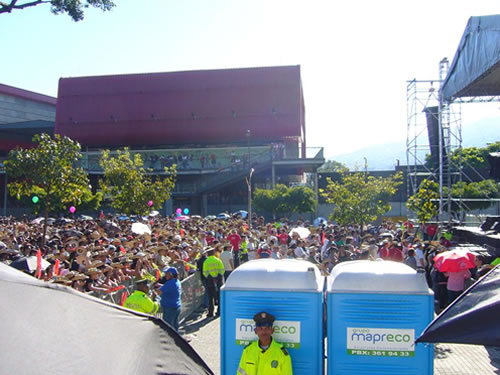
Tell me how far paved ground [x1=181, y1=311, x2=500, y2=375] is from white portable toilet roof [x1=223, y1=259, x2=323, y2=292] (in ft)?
10.1

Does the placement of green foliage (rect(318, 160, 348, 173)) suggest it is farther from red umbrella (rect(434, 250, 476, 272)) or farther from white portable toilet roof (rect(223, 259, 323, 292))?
white portable toilet roof (rect(223, 259, 323, 292))

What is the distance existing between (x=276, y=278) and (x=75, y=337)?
11.7ft

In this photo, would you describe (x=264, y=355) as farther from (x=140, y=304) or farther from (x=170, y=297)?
(x=170, y=297)

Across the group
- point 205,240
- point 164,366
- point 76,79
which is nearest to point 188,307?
point 205,240

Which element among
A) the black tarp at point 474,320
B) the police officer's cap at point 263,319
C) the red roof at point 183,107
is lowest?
the police officer's cap at point 263,319

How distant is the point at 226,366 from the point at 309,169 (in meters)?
39.7

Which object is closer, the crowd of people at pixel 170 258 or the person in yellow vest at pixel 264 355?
the person in yellow vest at pixel 264 355

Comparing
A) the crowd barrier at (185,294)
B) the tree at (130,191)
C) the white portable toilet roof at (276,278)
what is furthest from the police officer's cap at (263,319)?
the tree at (130,191)

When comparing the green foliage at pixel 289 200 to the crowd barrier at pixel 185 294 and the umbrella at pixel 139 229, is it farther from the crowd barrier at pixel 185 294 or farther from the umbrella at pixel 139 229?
the crowd barrier at pixel 185 294

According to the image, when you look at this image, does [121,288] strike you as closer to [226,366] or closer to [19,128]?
[226,366]

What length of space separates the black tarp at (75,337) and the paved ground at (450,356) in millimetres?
5974

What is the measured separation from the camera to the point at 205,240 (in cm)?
1688

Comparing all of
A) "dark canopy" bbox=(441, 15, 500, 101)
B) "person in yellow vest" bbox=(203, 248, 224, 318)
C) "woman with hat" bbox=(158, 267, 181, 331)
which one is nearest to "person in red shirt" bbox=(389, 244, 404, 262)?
"person in yellow vest" bbox=(203, 248, 224, 318)

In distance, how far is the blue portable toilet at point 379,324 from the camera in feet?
16.3
